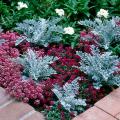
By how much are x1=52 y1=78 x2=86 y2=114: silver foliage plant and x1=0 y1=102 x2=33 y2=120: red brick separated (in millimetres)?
267

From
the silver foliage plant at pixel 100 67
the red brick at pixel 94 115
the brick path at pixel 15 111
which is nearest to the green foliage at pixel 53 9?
the silver foliage plant at pixel 100 67

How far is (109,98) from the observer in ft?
10.7

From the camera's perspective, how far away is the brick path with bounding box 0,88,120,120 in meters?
3.08

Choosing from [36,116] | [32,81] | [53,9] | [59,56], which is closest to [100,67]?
[59,56]

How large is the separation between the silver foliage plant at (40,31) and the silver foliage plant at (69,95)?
2.18 feet

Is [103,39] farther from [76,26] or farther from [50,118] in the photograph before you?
[50,118]

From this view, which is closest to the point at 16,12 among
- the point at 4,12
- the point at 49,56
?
the point at 4,12

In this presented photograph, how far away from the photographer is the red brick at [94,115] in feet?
10.1

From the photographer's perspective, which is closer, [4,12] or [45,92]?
[45,92]

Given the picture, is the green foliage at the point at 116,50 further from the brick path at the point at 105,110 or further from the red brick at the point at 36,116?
the red brick at the point at 36,116

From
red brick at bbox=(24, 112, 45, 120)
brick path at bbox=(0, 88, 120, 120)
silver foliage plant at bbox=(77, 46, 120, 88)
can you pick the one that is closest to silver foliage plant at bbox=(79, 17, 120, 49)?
silver foliage plant at bbox=(77, 46, 120, 88)

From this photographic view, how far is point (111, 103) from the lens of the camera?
3.21 metres

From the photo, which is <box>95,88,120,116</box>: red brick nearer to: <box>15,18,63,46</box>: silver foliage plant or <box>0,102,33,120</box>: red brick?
<box>0,102,33,120</box>: red brick

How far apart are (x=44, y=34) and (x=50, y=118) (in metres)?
1.06
